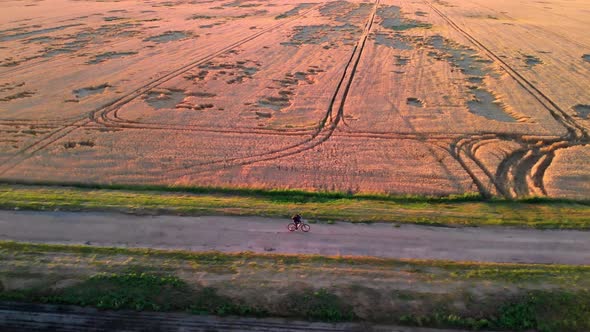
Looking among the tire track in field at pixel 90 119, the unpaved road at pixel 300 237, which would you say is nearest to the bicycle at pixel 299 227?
the unpaved road at pixel 300 237

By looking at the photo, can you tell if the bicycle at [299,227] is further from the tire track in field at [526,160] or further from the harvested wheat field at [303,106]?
the tire track in field at [526,160]

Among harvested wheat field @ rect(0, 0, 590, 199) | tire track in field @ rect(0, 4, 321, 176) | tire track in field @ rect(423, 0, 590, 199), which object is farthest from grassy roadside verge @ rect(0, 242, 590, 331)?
tire track in field @ rect(0, 4, 321, 176)

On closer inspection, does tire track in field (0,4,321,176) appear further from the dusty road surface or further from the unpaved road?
the dusty road surface

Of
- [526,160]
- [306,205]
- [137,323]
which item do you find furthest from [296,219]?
[526,160]

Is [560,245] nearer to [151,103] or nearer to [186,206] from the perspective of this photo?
[186,206]

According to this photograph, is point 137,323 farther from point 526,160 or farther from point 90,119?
point 526,160

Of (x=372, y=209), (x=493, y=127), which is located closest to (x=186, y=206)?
(x=372, y=209)

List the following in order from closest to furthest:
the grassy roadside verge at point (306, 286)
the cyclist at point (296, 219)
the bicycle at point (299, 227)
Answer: the grassy roadside verge at point (306, 286)
the cyclist at point (296, 219)
the bicycle at point (299, 227)
